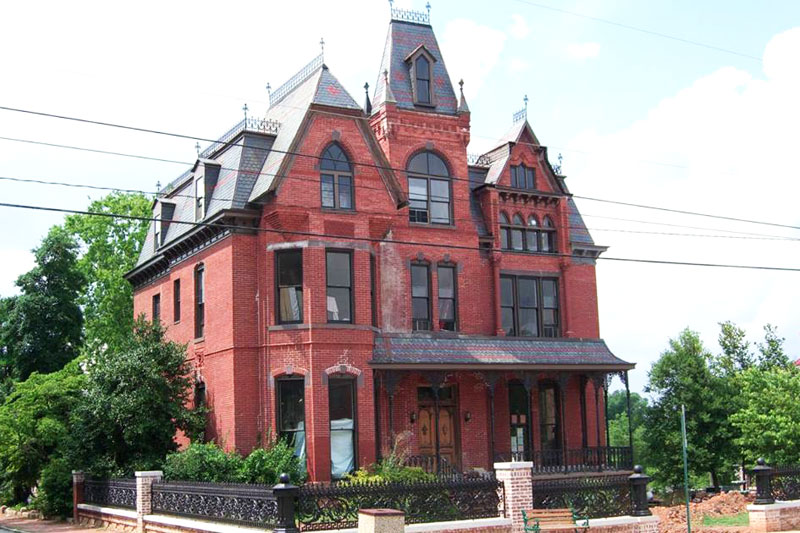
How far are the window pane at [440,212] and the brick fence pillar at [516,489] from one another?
13.4 meters

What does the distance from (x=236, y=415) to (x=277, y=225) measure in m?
5.76

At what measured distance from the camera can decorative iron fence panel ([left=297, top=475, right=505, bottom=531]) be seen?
17.7m

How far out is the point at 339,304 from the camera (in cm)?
2803

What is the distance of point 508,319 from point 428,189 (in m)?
5.63

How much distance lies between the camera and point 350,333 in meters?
27.7

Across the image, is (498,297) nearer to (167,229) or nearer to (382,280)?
(382,280)

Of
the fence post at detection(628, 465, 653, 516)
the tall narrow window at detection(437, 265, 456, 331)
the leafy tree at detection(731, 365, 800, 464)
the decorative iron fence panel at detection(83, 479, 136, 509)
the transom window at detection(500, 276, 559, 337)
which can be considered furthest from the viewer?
the leafy tree at detection(731, 365, 800, 464)

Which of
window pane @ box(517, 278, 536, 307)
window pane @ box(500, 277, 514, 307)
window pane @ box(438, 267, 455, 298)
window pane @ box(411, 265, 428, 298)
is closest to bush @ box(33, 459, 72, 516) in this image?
window pane @ box(411, 265, 428, 298)

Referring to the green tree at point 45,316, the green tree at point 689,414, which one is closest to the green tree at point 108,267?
the green tree at point 45,316

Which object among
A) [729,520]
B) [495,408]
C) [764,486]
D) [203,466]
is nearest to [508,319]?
[495,408]

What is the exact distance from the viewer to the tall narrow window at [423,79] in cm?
3212

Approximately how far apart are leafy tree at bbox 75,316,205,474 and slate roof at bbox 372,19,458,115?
11.1 m

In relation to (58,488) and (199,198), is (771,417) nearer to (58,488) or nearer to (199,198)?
(199,198)

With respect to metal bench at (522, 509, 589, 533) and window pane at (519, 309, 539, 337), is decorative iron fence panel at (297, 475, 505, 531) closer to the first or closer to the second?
metal bench at (522, 509, 589, 533)
